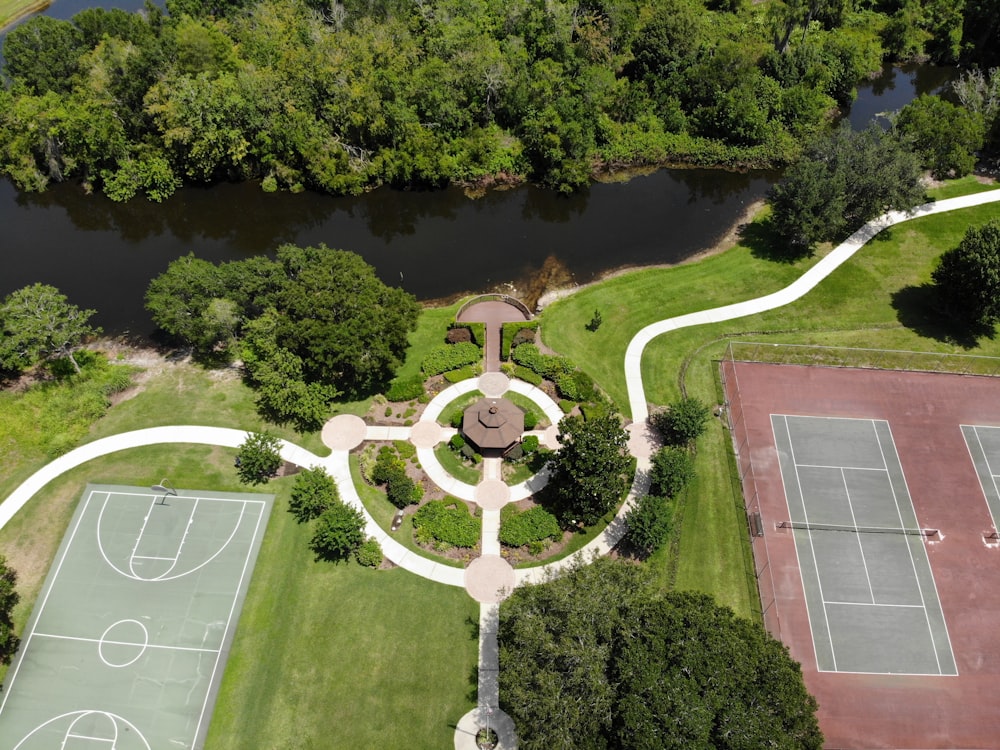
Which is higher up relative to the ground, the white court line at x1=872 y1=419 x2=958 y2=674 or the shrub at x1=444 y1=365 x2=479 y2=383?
the shrub at x1=444 y1=365 x2=479 y2=383

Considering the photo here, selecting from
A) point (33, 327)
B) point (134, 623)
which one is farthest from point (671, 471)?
point (33, 327)

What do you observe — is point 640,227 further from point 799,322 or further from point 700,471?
point 700,471

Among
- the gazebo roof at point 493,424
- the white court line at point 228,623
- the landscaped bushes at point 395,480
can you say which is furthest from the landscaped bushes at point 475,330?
the white court line at point 228,623

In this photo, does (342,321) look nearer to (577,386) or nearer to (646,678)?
(577,386)

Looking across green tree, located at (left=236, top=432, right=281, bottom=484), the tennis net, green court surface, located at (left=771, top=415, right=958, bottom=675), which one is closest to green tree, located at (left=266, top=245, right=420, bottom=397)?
green tree, located at (left=236, top=432, right=281, bottom=484)

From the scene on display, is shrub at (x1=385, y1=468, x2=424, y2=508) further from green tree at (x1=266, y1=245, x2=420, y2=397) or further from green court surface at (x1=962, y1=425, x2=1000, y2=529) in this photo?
green court surface at (x1=962, y1=425, x2=1000, y2=529)

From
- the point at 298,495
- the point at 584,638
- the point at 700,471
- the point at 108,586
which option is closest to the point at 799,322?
the point at 700,471

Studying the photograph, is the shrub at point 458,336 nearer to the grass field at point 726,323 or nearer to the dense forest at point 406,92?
the grass field at point 726,323
